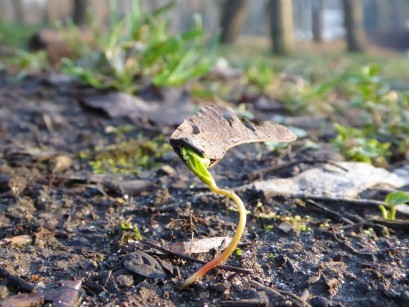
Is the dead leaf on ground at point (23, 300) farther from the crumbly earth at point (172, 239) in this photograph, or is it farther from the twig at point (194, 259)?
the twig at point (194, 259)

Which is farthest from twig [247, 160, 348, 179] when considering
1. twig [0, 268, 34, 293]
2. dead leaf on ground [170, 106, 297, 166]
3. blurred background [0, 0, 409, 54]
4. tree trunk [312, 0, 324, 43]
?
tree trunk [312, 0, 324, 43]

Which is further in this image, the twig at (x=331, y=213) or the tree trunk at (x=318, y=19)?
Answer: the tree trunk at (x=318, y=19)

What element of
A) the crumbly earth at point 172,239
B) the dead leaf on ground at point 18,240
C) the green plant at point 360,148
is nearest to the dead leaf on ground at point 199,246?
the crumbly earth at point 172,239

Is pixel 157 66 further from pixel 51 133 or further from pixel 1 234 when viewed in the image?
pixel 1 234

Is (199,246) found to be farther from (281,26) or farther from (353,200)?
(281,26)

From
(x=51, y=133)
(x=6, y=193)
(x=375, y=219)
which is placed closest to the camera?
(x=375, y=219)

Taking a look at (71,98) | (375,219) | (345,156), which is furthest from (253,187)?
(71,98)
